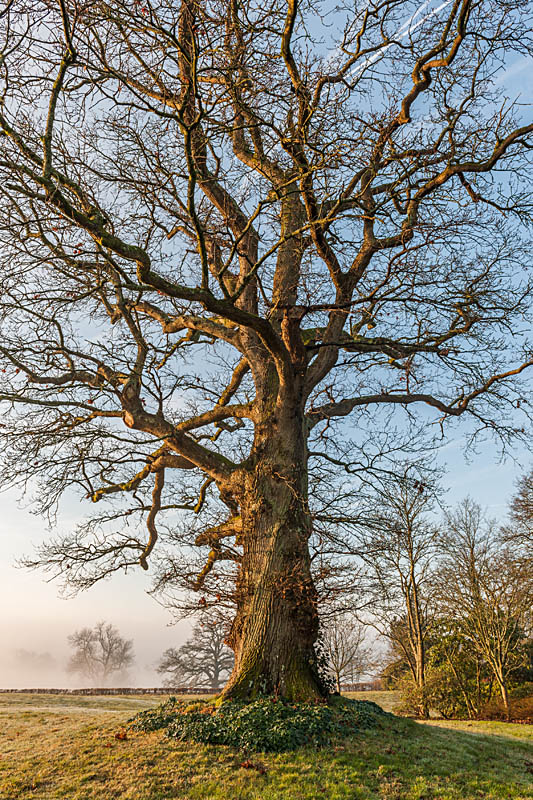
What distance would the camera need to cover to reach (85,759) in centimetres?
568

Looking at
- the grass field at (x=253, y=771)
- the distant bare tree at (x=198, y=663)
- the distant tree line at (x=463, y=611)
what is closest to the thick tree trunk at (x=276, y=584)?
the grass field at (x=253, y=771)

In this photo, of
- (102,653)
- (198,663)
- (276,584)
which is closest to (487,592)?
(276,584)

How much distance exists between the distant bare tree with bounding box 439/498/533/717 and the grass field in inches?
488

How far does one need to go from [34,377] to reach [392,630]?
15900 mm

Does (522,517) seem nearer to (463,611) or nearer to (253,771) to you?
(463,611)

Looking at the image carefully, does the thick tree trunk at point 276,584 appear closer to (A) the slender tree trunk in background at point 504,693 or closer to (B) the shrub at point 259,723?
(B) the shrub at point 259,723

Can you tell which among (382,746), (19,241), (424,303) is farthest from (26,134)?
(382,746)

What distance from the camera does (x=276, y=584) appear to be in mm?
7496

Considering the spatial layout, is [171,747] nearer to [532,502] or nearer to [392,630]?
[392,630]

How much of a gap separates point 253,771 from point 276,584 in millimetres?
2592

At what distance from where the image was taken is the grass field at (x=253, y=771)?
4770mm

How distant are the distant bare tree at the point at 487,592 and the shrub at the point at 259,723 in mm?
13403

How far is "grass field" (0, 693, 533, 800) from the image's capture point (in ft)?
15.6

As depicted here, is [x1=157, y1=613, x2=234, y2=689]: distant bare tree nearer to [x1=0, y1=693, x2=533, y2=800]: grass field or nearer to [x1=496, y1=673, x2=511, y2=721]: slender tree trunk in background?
[x1=496, y1=673, x2=511, y2=721]: slender tree trunk in background
